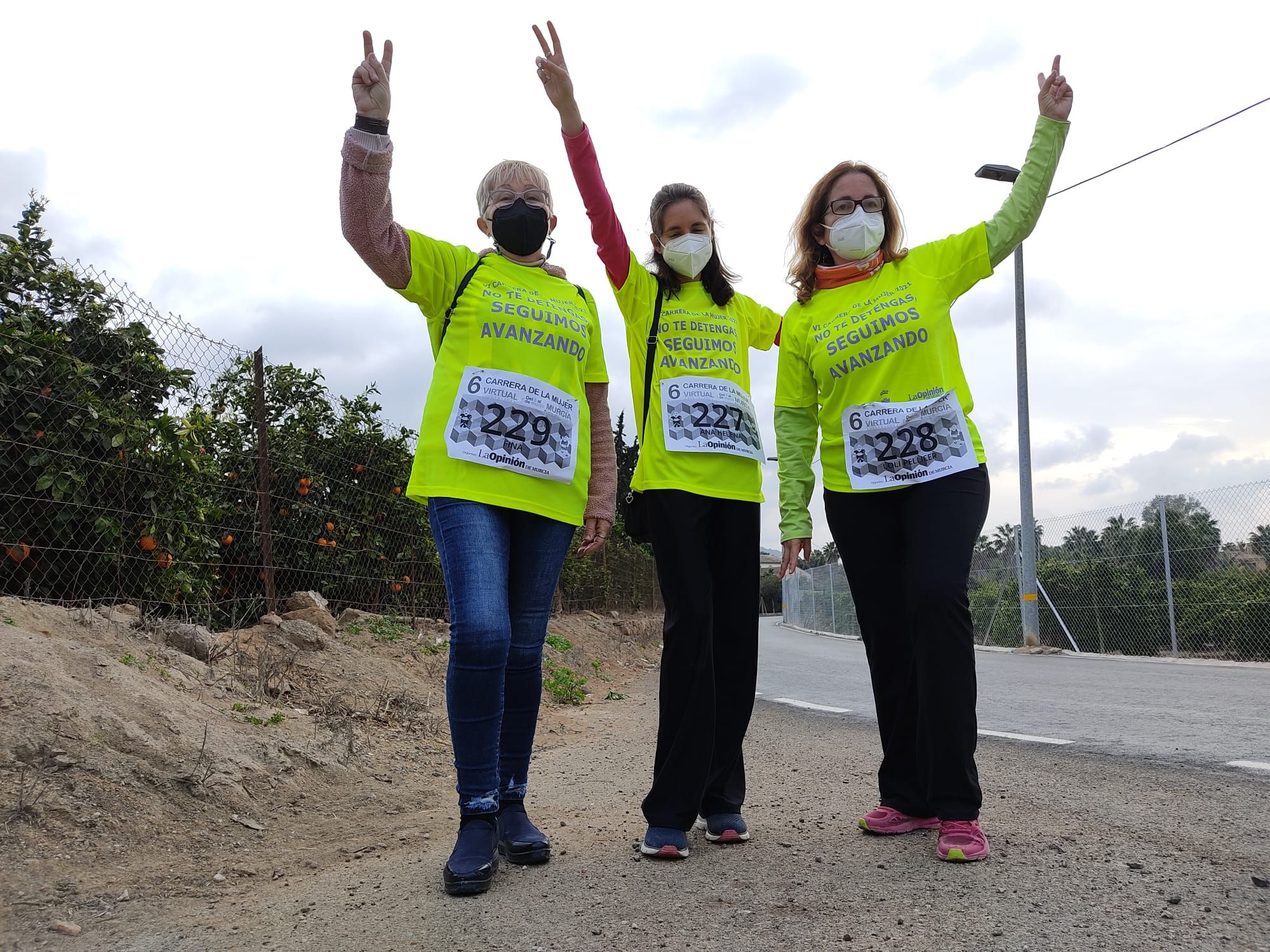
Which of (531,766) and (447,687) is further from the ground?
(447,687)

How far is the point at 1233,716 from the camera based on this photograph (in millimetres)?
5832

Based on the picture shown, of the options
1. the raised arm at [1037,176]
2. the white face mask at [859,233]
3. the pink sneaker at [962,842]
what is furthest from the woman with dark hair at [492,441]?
the raised arm at [1037,176]

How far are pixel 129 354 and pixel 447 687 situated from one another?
372cm

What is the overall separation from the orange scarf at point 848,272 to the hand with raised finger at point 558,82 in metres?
0.97

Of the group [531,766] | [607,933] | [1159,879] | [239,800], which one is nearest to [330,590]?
[531,766]

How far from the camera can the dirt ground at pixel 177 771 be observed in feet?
8.98

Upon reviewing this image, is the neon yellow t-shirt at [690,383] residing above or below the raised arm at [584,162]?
below

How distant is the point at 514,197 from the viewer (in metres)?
3.16

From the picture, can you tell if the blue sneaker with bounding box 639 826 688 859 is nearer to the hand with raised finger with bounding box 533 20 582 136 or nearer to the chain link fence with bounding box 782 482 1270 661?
the hand with raised finger with bounding box 533 20 582 136

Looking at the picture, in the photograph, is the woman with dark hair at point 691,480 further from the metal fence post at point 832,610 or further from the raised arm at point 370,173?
the metal fence post at point 832,610

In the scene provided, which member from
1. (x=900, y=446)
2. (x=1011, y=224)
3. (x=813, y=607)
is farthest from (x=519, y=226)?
(x=813, y=607)

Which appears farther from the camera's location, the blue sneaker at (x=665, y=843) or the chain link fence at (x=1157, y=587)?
the chain link fence at (x=1157, y=587)

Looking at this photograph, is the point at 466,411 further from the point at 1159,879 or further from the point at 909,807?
the point at 1159,879

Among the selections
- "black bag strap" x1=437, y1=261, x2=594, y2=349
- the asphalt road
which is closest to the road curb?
the asphalt road
